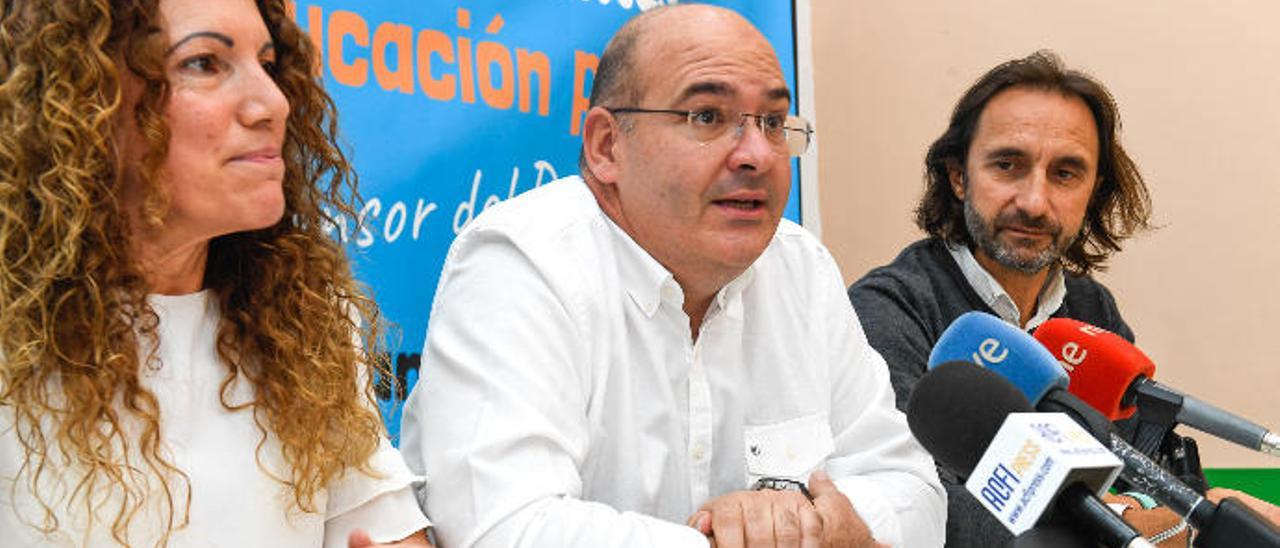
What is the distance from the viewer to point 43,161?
157cm

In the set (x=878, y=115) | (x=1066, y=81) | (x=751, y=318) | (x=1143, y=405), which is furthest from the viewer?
(x=878, y=115)

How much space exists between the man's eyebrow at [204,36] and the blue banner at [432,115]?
74cm

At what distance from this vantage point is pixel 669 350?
221 cm

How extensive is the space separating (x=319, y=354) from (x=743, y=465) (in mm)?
761

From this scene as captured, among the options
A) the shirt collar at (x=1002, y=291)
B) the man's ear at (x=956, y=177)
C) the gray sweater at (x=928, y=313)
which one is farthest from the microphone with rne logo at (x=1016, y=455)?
the man's ear at (x=956, y=177)

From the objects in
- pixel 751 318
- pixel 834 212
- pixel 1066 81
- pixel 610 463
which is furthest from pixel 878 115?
pixel 610 463

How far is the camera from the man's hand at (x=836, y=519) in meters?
2.01

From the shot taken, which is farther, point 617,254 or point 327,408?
point 617,254

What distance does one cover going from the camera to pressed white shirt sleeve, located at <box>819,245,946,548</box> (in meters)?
2.16

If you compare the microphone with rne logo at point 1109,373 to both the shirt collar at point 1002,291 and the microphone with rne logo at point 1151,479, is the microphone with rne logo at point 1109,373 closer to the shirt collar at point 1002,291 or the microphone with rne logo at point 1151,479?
the microphone with rne logo at point 1151,479

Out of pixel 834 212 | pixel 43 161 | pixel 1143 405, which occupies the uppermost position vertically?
pixel 43 161

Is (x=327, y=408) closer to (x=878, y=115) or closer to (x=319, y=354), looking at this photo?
(x=319, y=354)

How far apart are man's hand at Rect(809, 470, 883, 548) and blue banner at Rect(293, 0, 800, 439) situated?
83 cm

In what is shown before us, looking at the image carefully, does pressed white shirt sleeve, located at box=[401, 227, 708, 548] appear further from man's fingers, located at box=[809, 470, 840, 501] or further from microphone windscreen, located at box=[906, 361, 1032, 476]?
microphone windscreen, located at box=[906, 361, 1032, 476]
